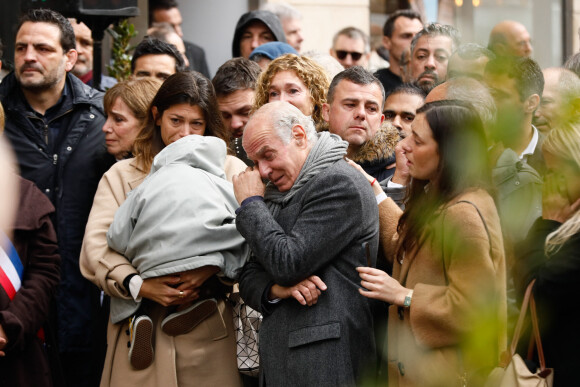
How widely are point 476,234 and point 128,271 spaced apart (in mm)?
1711

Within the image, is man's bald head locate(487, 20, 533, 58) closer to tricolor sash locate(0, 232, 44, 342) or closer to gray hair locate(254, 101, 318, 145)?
gray hair locate(254, 101, 318, 145)

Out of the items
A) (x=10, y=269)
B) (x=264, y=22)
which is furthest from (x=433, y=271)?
(x=264, y=22)

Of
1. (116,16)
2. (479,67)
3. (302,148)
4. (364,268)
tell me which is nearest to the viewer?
(479,67)

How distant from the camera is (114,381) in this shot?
340 cm

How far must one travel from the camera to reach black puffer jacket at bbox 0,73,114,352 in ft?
14.4

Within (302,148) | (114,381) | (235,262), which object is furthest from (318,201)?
(114,381)

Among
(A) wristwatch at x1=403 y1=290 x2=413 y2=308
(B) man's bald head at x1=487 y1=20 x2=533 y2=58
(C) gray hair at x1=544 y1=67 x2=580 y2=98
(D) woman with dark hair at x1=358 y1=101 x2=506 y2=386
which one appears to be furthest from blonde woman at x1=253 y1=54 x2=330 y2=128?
(B) man's bald head at x1=487 y1=20 x2=533 y2=58

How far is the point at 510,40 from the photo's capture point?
66cm

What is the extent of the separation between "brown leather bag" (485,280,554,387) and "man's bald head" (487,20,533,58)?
1.78 meters

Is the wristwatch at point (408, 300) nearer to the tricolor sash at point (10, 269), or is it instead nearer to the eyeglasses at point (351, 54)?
the tricolor sash at point (10, 269)

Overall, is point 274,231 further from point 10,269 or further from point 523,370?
point 10,269

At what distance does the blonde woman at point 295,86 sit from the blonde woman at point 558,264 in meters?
1.87

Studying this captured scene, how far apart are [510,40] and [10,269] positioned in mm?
3267

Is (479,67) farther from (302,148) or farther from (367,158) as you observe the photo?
(367,158)
